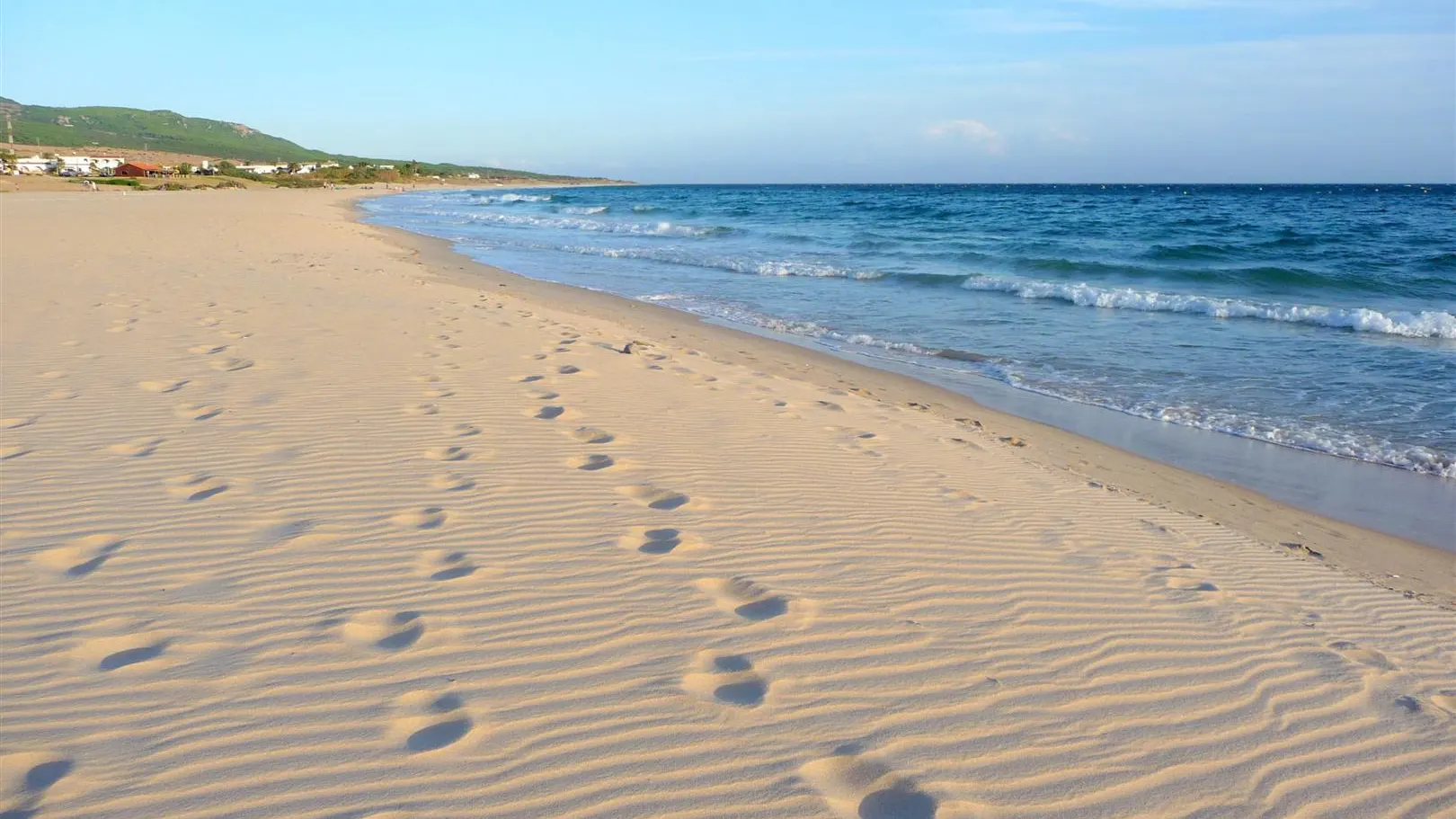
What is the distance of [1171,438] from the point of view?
22.9ft

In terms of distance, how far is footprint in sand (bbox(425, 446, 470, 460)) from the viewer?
479 cm

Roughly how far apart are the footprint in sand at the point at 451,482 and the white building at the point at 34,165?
70777 mm

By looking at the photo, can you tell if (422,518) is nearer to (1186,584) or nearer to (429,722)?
(429,722)

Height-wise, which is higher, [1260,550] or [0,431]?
[0,431]

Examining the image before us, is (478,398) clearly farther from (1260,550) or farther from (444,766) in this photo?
(1260,550)

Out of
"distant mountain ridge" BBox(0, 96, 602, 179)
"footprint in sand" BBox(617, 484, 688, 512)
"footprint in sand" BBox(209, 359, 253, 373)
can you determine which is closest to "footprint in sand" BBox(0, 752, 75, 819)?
"footprint in sand" BBox(617, 484, 688, 512)

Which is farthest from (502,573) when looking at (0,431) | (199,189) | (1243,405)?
(199,189)

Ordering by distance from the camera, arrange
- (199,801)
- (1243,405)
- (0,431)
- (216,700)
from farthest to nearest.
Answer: (1243,405) → (0,431) → (216,700) → (199,801)

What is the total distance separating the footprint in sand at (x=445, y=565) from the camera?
3441 mm

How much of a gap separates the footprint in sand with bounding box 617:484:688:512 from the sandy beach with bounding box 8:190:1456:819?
0.10 feet

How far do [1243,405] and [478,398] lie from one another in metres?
6.46

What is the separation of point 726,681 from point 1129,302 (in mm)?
12867

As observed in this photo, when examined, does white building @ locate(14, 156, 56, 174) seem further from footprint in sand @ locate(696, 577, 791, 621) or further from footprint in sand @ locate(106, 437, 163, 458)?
footprint in sand @ locate(696, 577, 791, 621)

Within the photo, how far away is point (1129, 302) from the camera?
13.8 meters
